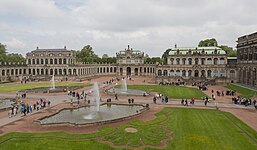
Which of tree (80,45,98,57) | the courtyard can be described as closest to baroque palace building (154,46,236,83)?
the courtyard

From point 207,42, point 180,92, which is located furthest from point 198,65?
point 180,92

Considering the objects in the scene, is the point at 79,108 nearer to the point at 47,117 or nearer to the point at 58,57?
the point at 47,117

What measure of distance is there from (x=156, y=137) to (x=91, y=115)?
14081 mm

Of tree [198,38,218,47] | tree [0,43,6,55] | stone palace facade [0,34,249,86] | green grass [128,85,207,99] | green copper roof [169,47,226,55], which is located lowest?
green grass [128,85,207,99]

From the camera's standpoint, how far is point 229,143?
22859 millimetres

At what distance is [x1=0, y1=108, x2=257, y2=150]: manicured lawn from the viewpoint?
22016 millimetres

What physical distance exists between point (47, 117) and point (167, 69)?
7702 cm

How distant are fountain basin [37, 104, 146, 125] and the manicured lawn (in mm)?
4069

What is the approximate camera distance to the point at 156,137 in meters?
24.6

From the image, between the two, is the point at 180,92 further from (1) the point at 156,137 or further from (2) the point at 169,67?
(2) the point at 169,67

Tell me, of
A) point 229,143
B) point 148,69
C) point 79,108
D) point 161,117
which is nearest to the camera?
point 229,143

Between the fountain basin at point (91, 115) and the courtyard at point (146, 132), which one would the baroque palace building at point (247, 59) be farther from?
the fountain basin at point (91, 115)

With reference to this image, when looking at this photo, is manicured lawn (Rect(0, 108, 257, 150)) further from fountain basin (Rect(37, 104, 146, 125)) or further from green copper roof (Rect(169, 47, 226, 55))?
green copper roof (Rect(169, 47, 226, 55))

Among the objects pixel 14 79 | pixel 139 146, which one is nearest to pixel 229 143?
pixel 139 146
